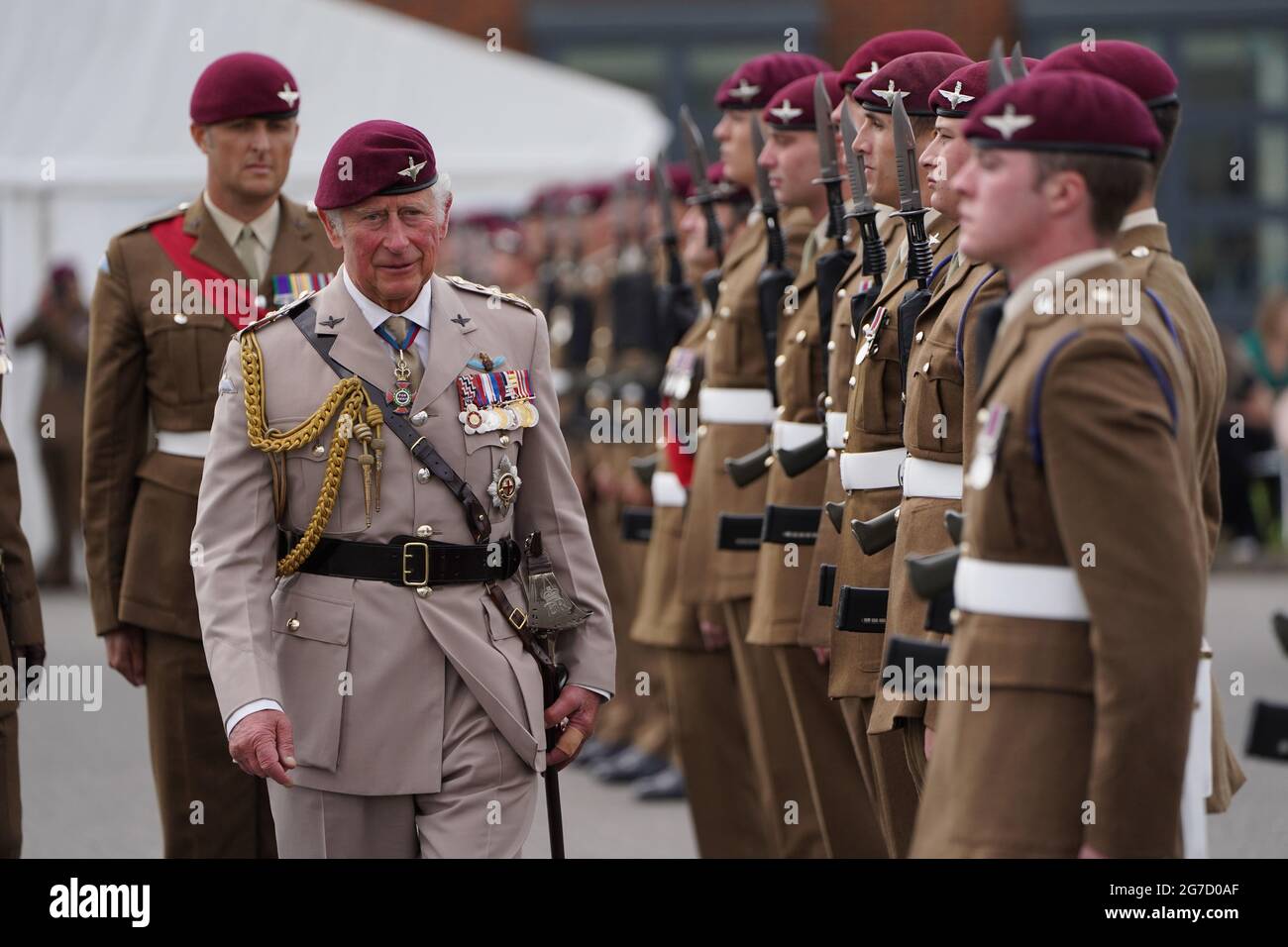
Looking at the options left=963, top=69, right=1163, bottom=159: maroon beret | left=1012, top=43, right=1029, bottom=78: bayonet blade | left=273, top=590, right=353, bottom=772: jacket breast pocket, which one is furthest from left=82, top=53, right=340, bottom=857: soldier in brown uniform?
left=963, top=69, right=1163, bottom=159: maroon beret

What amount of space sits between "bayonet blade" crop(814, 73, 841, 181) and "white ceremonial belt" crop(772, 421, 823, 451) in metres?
0.65

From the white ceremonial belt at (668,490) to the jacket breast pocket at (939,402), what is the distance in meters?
2.76

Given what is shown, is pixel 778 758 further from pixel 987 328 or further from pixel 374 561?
pixel 987 328

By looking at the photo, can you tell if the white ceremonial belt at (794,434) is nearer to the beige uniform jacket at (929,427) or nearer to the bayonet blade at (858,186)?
the bayonet blade at (858,186)

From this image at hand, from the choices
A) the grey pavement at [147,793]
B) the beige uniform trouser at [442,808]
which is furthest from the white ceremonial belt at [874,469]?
the grey pavement at [147,793]

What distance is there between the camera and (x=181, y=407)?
214 inches

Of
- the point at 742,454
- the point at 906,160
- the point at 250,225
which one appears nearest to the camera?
the point at 906,160

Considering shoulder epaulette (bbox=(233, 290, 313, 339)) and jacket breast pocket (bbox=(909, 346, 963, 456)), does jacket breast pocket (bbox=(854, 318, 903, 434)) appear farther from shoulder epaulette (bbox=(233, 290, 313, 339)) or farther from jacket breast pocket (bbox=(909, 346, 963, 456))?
shoulder epaulette (bbox=(233, 290, 313, 339))

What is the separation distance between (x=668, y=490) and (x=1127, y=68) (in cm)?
346

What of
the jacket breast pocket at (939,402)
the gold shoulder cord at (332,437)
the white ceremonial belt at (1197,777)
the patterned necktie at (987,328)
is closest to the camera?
the white ceremonial belt at (1197,777)

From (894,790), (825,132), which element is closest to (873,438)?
A: (894,790)

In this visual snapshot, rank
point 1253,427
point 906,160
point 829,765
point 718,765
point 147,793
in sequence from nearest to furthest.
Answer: point 906,160, point 829,765, point 718,765, point 147,793, point 1253,427

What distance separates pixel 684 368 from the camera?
7141 mm

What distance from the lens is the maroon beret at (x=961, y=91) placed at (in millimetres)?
4512
